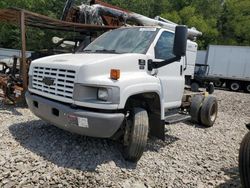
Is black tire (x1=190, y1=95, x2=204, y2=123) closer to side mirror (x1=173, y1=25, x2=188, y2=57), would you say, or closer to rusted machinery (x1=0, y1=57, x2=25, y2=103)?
side mirror (x1=173, y1=25, x2=188, y2=57)

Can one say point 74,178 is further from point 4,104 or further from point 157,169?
point 4,104

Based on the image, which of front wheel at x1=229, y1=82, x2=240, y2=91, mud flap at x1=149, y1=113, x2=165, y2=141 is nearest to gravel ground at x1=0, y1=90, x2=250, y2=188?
mud flap at x1=149, y1=113, x2=165, y2=141

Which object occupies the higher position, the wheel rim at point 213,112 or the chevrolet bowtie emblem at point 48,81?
the chevrolet bowtie emblem at point 48,81

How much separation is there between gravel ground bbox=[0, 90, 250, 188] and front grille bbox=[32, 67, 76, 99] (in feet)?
3.01

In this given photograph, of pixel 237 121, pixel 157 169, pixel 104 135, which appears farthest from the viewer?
pixel 237 121

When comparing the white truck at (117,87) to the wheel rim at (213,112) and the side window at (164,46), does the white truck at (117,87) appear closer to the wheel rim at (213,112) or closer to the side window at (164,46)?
the side window at (164,46)

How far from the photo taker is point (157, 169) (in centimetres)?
489

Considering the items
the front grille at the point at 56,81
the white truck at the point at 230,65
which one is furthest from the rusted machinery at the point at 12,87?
the white truck at the point at 230,65

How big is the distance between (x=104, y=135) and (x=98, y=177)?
1.93 ft

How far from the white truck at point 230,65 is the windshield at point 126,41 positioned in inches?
762

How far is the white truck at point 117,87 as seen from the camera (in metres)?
4.47

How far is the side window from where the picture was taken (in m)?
5.70

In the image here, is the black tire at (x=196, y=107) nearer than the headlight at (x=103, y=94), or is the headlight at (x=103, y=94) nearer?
the headlight at (x=103, y=94)

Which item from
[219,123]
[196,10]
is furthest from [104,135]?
[196,10]
